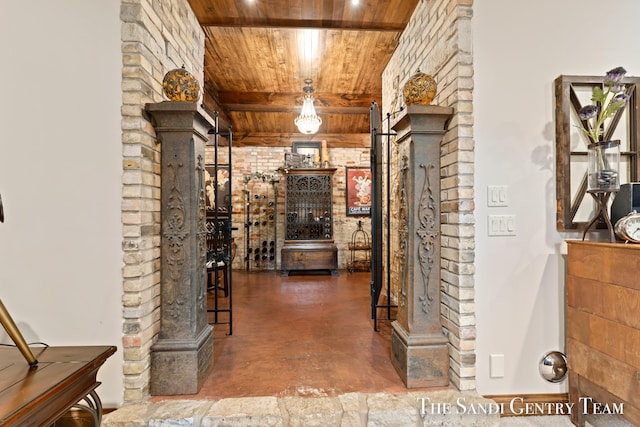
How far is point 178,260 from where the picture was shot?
190 cm

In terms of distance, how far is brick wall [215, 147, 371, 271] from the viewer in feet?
20.6

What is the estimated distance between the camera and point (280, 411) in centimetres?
171

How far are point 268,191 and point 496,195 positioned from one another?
4.97 metres

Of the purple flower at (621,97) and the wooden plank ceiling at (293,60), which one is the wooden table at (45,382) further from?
the purple flower at (621,97)

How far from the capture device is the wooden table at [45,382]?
0.96 meters

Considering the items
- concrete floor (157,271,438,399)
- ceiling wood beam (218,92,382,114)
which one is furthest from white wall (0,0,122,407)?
ceiling wood beam (218,92,382,114)

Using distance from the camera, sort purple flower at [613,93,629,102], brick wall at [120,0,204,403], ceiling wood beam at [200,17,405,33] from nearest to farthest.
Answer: purple flower at [613,93,629,102], brick wall at [120,0,204,403], ceiling wood beam at [200,17,405,33]

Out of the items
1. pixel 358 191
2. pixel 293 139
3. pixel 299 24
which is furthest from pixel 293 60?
pixel 358 191

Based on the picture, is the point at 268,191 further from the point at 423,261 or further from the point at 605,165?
the point at 605,165

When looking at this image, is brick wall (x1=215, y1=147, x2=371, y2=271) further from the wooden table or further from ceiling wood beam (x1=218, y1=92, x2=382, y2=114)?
the wooden table

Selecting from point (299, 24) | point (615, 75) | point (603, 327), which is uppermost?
point (299, 24)

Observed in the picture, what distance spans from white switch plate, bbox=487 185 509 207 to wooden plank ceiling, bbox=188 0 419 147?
180 centimetres

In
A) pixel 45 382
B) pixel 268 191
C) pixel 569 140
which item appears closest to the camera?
pixel 45 382

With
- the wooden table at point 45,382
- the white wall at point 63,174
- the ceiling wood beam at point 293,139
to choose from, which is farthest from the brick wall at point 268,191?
the wooden table at point 45,382
